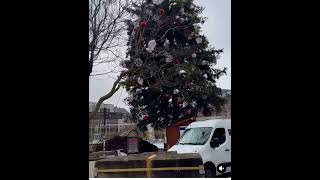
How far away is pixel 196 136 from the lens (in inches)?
227

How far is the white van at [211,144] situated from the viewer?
18.2 feet

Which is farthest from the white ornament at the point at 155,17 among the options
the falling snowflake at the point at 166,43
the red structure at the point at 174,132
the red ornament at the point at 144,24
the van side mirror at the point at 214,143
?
the van side mirror at the point at 214,143

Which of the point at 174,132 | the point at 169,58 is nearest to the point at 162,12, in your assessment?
the point at 169,58

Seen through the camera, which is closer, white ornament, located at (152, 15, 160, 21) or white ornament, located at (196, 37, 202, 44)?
white ornament, located at (152, 15, 160, 21)

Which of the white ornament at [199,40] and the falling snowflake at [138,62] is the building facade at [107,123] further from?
the white ornament at [199,40]

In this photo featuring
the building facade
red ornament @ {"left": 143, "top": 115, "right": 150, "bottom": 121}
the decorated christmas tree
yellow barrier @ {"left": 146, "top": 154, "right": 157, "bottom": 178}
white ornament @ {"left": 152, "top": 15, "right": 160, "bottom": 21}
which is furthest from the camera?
red ornament @ {"left": 143, "top": 115, "right": 150, "bottom": 121}

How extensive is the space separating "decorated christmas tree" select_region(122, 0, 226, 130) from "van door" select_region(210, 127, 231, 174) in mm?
637

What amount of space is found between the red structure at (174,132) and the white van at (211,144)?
0.07 metres

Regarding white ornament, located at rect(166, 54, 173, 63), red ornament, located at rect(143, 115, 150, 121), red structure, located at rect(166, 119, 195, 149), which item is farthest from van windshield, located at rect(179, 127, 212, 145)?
white ornament, located at rect(166, 54, 173, 63)

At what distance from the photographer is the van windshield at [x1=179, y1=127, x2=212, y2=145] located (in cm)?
570

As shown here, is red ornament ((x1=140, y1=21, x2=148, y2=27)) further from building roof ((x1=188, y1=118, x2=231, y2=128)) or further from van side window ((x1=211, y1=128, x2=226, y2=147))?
van side window ((x1=211, y1=128, x2=226, y2=147))
